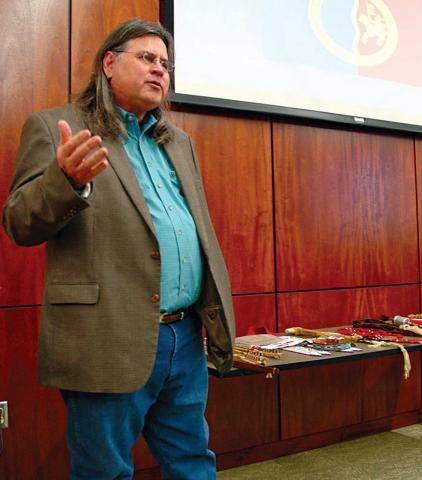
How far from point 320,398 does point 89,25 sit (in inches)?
89.6

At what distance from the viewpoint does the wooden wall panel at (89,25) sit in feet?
7.77

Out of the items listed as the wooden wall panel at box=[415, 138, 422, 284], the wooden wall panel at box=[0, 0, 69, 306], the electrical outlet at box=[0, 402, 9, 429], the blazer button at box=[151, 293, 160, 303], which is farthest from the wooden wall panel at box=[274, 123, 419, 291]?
the blazer button at box=[151, 293, 160, 303]

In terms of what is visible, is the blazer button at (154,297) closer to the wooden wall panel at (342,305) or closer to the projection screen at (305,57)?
the projection screen at (305,57)

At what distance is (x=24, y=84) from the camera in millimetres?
2252

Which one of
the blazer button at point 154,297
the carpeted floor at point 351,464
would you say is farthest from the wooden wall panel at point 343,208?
the blazer button at point 154,297

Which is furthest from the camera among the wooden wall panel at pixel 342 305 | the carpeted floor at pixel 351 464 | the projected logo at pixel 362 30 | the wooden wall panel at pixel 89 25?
the projected logo at pixel 362 30

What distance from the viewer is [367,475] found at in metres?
2.54

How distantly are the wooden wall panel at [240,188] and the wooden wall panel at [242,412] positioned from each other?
1.61ft

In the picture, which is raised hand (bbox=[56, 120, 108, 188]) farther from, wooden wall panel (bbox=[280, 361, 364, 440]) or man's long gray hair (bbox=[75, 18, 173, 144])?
wooden wall panel (bbox=[280, 361, 364, 440])

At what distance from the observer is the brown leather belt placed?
1434mm

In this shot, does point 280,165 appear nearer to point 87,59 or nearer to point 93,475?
point 87,59

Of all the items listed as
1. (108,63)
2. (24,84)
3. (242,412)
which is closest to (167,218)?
(108,63)

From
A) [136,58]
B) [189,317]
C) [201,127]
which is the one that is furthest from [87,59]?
[189,317]

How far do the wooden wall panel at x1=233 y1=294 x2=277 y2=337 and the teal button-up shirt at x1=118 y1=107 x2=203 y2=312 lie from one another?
1.21 m
